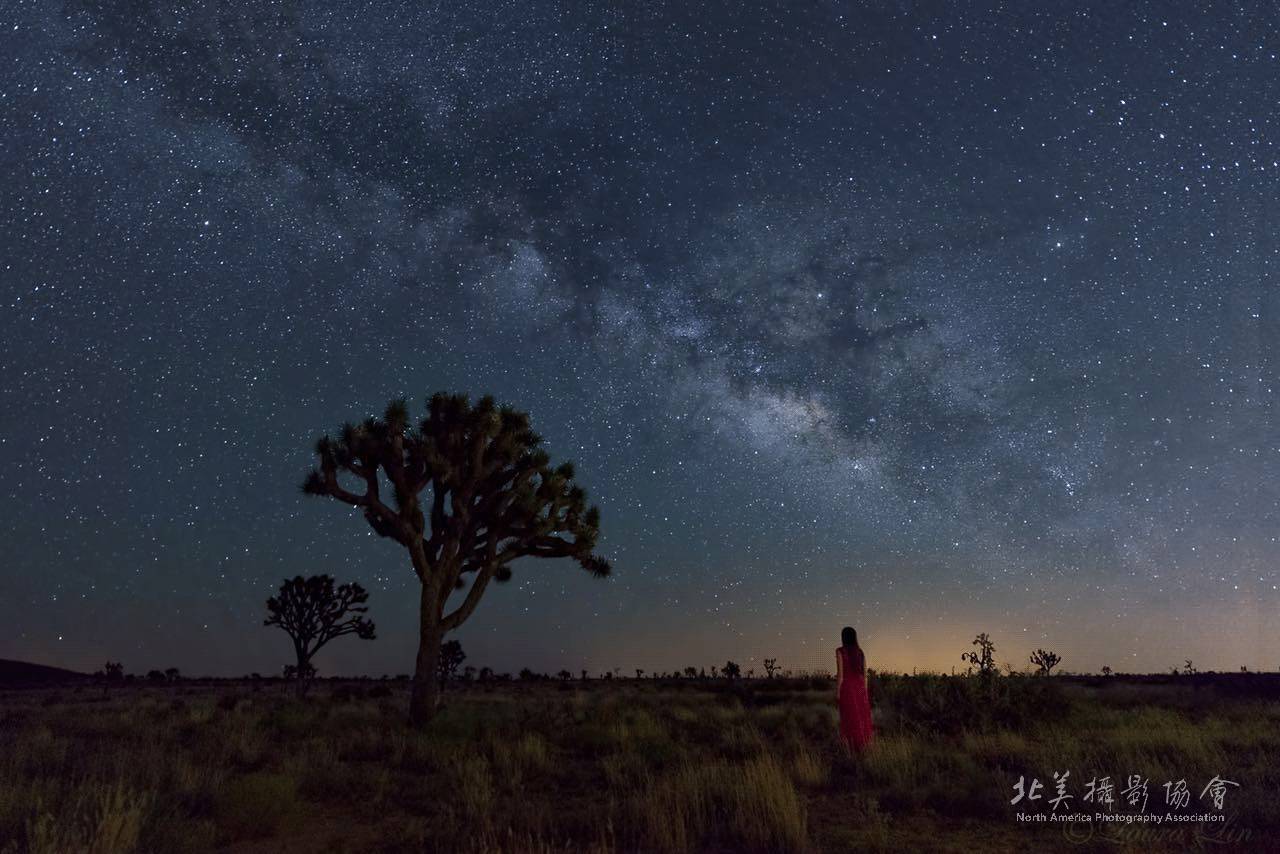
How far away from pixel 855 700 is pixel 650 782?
3.55 meters

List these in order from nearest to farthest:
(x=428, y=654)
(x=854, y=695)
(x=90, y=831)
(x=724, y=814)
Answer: (x=90, y=831), (x=724, y=814), (x=854, y=695), (x=428, y=654)

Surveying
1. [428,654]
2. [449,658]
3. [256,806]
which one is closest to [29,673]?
[449,658]

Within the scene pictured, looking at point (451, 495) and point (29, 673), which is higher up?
point (451, 495)

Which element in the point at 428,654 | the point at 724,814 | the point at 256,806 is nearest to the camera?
the point at 724,814

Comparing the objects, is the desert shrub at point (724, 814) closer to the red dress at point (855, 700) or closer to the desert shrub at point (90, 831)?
the red dress at point (855, 700)

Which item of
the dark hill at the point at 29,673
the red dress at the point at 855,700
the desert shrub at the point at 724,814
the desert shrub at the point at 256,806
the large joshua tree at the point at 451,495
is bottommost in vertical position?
the dark hill at the point at 29,673

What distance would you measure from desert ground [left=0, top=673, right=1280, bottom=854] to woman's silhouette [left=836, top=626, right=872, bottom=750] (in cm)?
33

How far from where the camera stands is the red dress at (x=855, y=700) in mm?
10570

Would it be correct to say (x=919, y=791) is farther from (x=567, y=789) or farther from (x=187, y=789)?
(x=187, y=789)

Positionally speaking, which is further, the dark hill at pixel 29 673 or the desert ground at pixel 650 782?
the dark hill at pixel 29 673

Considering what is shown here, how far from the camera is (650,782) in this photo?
873 cm

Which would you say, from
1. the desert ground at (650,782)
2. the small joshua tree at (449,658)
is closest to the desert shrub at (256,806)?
the desert ground at (650,782)

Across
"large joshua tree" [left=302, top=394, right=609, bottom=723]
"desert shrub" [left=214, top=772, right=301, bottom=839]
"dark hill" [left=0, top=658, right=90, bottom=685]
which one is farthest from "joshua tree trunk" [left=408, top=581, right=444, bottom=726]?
"dark hill" [left=0, top=658, right=90, bottom=685]

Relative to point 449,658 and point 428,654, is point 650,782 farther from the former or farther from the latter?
point 449,658
